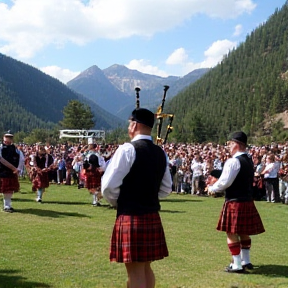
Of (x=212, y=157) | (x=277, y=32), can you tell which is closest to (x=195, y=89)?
(x=277, y=32)

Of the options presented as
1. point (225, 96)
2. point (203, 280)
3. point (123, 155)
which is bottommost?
point (203, 280)

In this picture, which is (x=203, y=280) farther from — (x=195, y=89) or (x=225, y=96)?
(x=195, y=89)

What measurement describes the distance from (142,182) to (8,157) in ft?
22.5

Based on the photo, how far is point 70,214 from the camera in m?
9.99

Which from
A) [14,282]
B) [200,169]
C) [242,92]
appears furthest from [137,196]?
[242,92]

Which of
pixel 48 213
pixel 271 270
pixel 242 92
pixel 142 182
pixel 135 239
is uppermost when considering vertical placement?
pixel 242 92

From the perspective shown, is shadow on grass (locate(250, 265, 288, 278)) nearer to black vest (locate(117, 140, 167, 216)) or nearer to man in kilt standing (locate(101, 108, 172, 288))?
man in kilt standing (locate(101, 108, 172, 288))

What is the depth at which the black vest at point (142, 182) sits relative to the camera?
12.0ft

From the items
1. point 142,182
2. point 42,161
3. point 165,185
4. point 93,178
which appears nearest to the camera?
point 142,182

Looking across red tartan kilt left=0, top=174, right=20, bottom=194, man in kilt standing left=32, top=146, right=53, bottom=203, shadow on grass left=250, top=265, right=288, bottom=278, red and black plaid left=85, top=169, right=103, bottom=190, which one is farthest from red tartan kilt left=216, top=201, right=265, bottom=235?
man in kilt standing left=32, top=146, right=53, bottom=203

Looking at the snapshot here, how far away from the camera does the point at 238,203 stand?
555 centimetres

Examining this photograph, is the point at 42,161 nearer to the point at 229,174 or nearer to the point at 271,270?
the point at 229,174

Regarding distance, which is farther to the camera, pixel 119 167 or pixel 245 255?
pixel 245 255

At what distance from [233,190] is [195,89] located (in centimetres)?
13365
